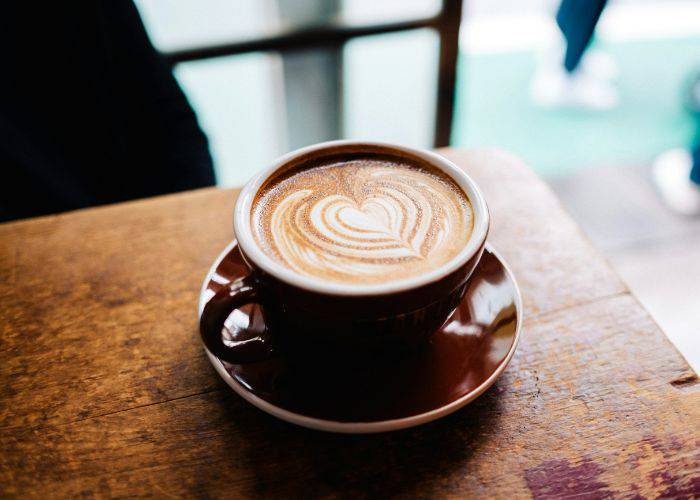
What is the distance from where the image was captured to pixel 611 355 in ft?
2.09

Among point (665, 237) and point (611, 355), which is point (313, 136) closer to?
point (665, 237)

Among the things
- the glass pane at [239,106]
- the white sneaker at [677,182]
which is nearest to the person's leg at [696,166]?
the white sneaker at [677,182]

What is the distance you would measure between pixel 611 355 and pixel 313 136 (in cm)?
166

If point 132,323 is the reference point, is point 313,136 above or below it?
below

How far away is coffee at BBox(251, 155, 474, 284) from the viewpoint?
1.85ft

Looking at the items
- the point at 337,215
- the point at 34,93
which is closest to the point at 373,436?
the point at 337,215

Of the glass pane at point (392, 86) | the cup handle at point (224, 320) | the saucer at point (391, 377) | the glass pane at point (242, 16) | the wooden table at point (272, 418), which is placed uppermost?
the cup handle at point (224, 320)

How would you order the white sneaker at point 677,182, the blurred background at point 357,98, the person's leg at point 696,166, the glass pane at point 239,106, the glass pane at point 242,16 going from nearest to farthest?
the blurred background at point 357,98 → the glass pane at point 242,16 → the glass pane at point 239,106 → the person's leg at point 696,166 → the white sneaker at point 677,182

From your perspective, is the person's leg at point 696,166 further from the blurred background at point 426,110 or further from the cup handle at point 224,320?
the cup handle at point 224,320

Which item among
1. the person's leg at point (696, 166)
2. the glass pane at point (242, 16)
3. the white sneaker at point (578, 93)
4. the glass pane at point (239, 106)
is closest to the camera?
the glass pane at point (242, 16)

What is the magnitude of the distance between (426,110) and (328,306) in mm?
1719

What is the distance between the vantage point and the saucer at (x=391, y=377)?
0.52m

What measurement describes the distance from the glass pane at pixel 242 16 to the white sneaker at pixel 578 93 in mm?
1406

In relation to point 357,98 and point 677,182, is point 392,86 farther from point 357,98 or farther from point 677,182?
point 677,182
